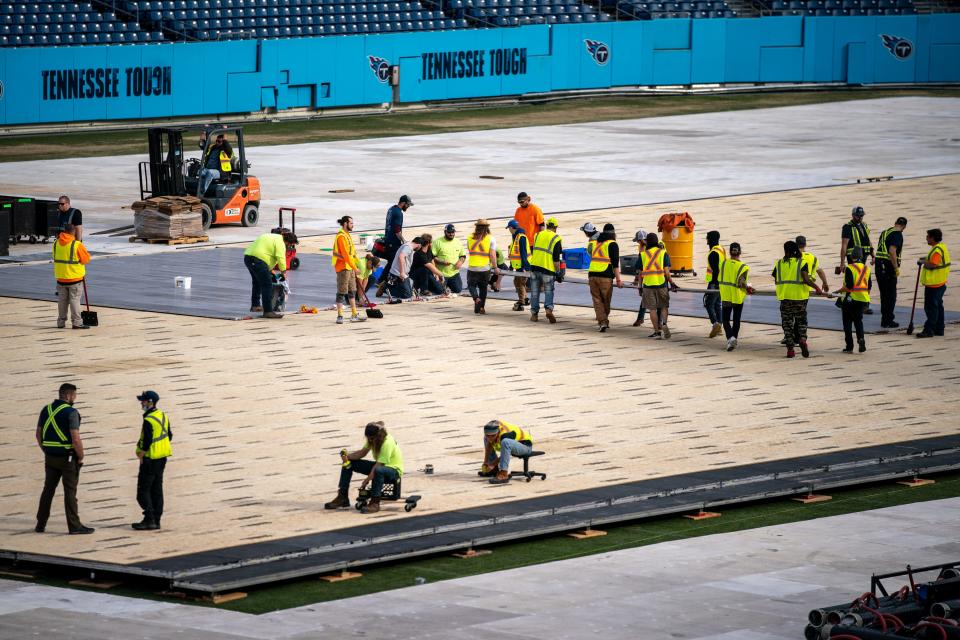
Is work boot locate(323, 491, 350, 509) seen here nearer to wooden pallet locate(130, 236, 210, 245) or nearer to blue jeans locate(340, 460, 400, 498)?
blue jeans locate(340, 460, 400, 498)

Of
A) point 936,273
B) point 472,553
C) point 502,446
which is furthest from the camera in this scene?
point 936,273

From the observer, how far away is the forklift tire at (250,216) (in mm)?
38469

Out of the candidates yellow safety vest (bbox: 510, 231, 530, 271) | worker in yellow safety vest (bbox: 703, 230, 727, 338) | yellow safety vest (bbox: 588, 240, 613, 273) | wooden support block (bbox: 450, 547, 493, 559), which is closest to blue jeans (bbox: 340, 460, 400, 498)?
wooden support block (bbox: 450, 547, 493, 559)

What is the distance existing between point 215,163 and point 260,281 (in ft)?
34.5

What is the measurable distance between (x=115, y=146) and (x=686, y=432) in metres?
35.0

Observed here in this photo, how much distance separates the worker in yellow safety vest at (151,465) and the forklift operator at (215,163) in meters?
20.9

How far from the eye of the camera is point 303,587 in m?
15.8

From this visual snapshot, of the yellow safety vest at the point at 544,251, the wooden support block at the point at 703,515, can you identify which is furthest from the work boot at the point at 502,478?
the yellow safety vest at the point at 544,251

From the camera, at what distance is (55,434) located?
56.7ft

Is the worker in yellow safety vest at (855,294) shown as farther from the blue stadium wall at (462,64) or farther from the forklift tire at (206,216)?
the blue stadium wall at (462,64)

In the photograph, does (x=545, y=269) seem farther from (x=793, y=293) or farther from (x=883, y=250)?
(x=883, y=250)

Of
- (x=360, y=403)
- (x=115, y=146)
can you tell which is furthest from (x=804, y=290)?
(x=115, y=146)

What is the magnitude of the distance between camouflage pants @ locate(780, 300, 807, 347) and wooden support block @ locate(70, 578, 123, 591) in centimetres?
1270

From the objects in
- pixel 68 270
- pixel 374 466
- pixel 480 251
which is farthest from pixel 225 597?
pixel 480 251
